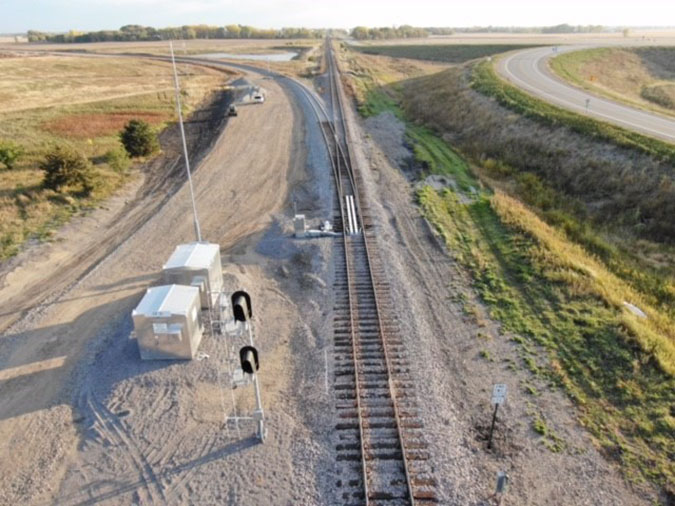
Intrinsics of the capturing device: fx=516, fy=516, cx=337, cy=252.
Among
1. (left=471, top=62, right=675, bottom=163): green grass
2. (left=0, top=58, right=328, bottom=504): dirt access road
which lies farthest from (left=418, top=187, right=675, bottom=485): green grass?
(left=471, top=62, right=675, bottom=163): green grass

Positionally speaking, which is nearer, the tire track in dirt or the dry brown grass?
the tire track in dirt

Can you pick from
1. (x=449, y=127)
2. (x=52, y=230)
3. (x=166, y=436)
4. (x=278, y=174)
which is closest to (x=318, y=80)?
(x=449, y=127)

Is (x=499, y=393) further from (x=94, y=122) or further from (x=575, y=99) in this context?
(x=94, y=122)

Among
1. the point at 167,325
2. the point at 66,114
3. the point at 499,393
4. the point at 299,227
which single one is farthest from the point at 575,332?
the point at 66,114

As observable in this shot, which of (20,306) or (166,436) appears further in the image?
(20,306)

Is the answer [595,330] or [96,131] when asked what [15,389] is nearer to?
[595,330]

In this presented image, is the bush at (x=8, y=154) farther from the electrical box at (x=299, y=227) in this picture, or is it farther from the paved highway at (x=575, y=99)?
the paved highway at (x=575, y=99)

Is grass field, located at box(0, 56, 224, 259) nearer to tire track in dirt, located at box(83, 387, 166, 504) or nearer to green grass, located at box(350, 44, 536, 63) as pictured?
tire track in dirt, located at box(83, 387, 166, 504)
